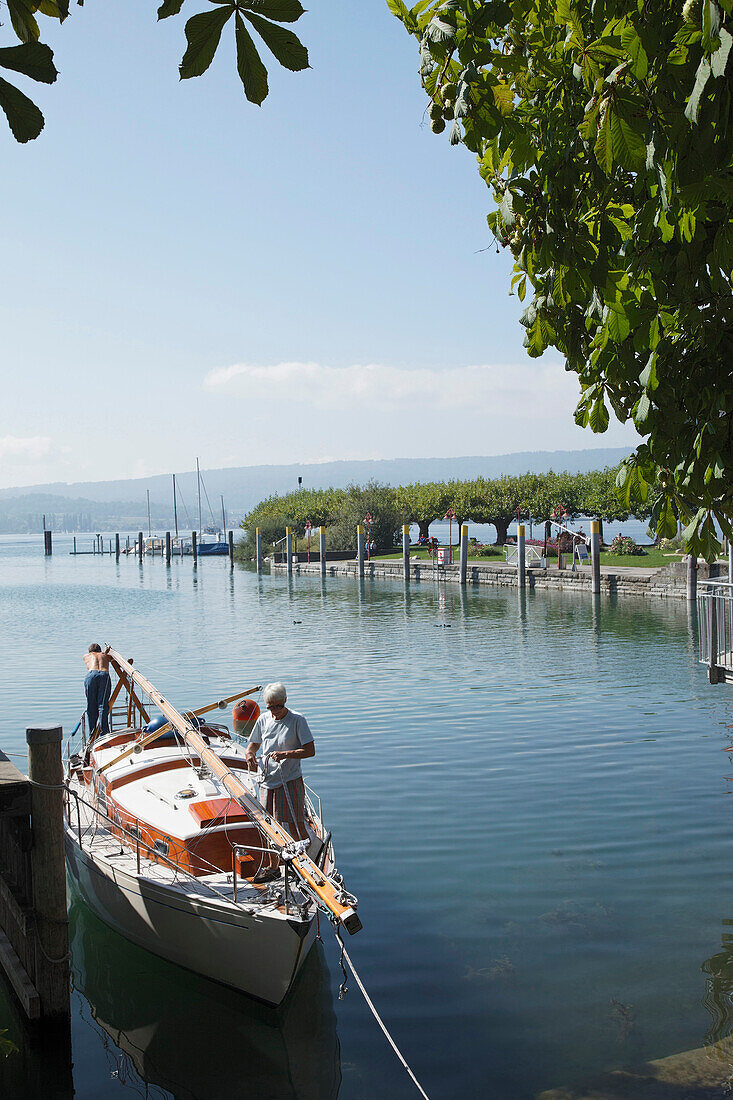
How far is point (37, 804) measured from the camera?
24.2 ft

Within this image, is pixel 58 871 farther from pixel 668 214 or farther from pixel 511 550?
pixel 511 550

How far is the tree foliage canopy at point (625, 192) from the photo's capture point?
3635 mm

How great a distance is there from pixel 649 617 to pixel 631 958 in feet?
93.4

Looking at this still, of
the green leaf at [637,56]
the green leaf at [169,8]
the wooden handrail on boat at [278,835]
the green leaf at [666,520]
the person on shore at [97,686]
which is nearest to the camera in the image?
the green leaf at [169,8]

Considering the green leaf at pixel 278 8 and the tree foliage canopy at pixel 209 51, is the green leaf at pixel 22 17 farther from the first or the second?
the green leaf at pixel 278 8

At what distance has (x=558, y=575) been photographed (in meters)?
49.8

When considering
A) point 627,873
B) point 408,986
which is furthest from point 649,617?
point 408,986

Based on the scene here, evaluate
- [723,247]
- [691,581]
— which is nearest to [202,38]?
[723,247]

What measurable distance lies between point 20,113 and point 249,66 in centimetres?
58

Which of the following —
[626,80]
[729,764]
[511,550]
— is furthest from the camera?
[511,550]

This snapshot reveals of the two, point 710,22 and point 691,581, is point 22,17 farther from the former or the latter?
point 691,581

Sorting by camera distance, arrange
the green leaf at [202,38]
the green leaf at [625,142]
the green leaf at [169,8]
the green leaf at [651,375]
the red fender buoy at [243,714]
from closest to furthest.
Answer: the green leaf at [202,38]
the green leaf at [169,8]
the green leaf at [625,142]
the green leaf at [651,375]
the red fender buoy at [243,714]

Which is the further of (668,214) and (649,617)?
(649,617)

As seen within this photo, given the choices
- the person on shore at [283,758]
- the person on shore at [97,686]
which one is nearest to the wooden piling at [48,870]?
the person on shore at [283,758]
